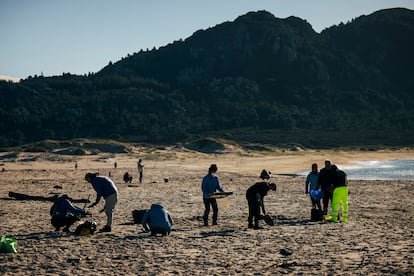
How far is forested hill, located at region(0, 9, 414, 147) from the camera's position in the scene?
392 ft

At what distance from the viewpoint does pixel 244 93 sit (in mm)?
152875

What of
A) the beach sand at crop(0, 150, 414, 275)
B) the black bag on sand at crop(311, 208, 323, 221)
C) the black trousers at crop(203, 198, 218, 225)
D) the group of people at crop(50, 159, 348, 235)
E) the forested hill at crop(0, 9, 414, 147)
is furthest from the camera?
the forested hill at crop(0, 9, 414, 147)

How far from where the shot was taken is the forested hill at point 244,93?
119 metres

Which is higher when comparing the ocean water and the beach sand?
the ocean water

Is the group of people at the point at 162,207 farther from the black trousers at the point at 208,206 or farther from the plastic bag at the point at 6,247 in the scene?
the plastic bag at the point at 6,247

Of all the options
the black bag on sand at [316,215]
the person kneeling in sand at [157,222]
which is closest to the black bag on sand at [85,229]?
the person kneeling in sand at [157,222]

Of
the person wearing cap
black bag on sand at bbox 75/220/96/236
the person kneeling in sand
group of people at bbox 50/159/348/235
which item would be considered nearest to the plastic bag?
black bag on sand at bbox 75/220/96/236

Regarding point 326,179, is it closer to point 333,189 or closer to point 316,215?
point 333,189

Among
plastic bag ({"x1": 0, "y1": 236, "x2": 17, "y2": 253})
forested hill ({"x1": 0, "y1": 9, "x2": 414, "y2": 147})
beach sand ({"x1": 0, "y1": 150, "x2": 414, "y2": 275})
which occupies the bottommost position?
Result: beach sand ({"x1": 0, "y1": 150, "x2": 414, "y2": 275})

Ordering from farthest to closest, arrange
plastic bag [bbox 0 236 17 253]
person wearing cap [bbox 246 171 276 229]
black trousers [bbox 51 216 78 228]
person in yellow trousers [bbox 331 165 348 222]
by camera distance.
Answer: person in yellow trousers [bbox 331 165 348 222] < person wearing cap [bbox 246 171 276 229] < black trousers [bbox 51 216 78 228] < plastic bag [bbox 0 236 17 253]

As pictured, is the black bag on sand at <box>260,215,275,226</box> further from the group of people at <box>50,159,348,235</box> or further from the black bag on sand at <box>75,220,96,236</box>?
the black bag on sand at <box>75,220,96,236</box>

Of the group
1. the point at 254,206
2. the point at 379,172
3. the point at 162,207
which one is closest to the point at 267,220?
the point at 254,206

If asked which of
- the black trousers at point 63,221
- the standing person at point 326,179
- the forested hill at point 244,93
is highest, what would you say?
the forested hill at point 244,93

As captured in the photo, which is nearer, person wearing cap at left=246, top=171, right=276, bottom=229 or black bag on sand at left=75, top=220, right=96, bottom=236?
black bag on sand at left=75, top=220, right=96, bottom=236
